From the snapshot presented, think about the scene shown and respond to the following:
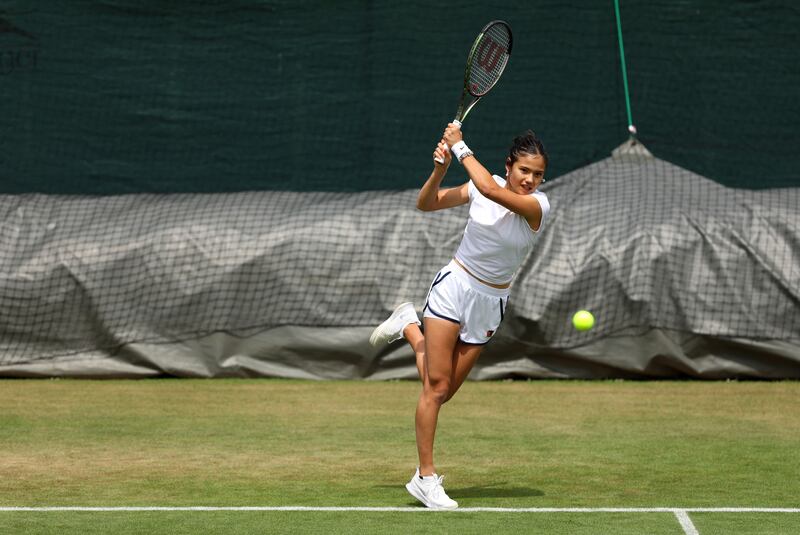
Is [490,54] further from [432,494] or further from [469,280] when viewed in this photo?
[432,494]

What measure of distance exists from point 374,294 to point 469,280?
4.61 m

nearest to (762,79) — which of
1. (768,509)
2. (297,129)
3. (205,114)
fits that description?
(297,129)

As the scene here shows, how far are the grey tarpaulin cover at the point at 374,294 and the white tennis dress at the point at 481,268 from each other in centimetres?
444

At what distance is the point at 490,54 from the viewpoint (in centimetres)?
659

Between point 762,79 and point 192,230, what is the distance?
20.4 ft

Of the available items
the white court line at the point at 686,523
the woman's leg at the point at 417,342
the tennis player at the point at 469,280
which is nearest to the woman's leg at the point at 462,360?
the tennis player at the point at 469,280

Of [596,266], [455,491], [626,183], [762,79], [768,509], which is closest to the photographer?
[768,509]

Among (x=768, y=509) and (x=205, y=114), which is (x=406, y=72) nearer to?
(x=205, y=114)

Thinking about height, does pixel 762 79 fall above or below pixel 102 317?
above

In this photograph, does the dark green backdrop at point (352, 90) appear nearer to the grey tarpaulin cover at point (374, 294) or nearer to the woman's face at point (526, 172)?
the grey tarpaulin cover at point (374, 294)

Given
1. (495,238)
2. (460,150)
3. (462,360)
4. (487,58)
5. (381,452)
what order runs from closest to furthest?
(460,150) → (495,238) → (462,360) → (487,58) → (381,452)

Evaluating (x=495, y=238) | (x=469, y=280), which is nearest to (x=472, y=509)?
(x=469, y=280)

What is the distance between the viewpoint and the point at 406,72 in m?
13.3

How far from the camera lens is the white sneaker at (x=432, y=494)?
18.8 ft
